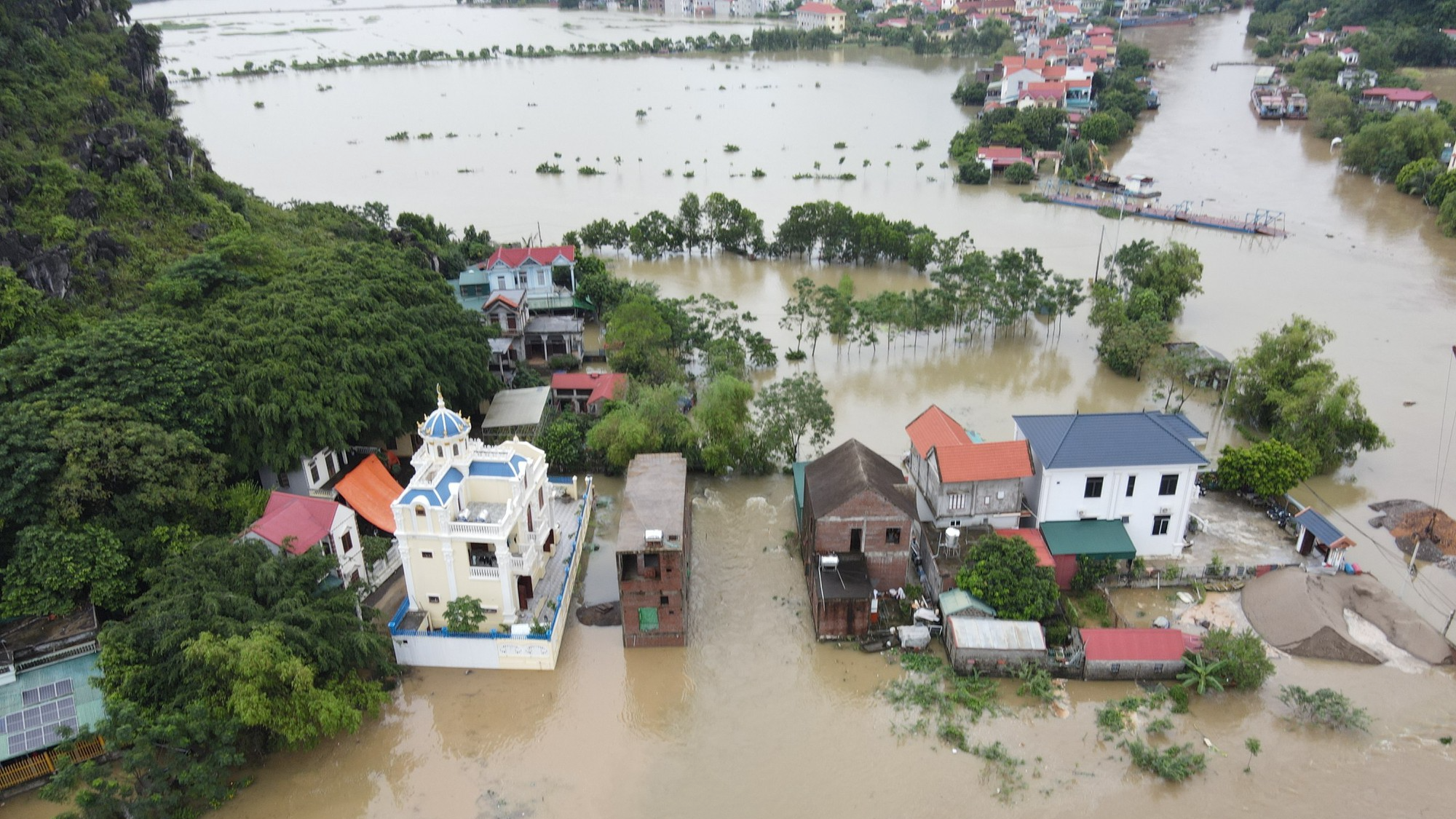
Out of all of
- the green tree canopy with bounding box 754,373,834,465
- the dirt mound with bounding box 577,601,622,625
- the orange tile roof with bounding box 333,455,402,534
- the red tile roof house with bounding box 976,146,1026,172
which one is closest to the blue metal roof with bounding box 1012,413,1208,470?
the green tree canopy with bounding box 754,373,834,465

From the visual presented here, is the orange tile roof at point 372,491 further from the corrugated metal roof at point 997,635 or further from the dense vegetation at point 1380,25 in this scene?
the dense vegetation at point 1380,25

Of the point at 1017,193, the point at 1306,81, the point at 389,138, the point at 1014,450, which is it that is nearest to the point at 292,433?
the point at 1014,450

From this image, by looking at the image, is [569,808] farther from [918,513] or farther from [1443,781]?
[1443,781]

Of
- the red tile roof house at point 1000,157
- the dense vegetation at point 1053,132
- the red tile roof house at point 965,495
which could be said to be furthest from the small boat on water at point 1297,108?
the red tile roof house at point 965,495

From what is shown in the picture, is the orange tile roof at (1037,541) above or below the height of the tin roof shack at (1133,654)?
above

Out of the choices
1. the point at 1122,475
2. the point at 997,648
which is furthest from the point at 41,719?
the point at 1122,475

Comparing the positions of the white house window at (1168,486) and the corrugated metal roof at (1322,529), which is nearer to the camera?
the corrugated metal roof at (1322,529)

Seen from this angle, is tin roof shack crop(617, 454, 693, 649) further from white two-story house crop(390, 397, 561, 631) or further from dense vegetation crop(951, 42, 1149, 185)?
dense vegetation crop(951, 42, 1149, 185)
